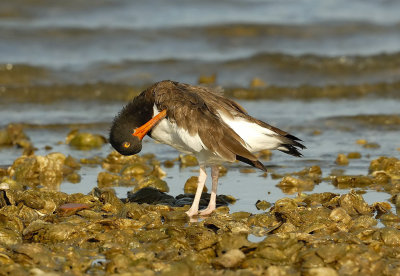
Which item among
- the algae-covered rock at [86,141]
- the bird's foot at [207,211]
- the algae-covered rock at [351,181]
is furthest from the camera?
the algae-covered rock at [86,141]

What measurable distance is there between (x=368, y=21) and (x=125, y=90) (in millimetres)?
8168

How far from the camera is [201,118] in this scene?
6.15 metres

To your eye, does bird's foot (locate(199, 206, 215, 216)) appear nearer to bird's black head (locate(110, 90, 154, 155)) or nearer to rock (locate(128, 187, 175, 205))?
rock (locate(128, 187, 175, 205))

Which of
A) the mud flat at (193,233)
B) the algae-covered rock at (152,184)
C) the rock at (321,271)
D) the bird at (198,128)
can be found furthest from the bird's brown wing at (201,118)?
the rock at (321,271)

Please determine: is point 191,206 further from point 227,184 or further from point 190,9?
point 190,9

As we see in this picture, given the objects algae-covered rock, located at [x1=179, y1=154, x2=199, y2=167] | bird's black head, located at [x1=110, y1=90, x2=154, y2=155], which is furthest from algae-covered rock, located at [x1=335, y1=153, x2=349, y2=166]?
bird's black head, located at [x1=110, y1=90, x2=154, y2=155]

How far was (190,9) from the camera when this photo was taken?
67.1 feet

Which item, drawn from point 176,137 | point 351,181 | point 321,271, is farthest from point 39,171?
point 321,271

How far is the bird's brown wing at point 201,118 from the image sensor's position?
237 inches

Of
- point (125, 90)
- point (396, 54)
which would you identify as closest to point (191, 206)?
point (125, 90)

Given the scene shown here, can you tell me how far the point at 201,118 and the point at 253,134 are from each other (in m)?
0.53

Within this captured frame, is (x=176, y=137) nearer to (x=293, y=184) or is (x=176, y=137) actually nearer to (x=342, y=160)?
(x=293, y=184)

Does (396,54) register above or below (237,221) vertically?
above

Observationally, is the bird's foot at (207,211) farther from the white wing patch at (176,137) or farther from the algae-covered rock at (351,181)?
the algae-covered rock at (351,181)
